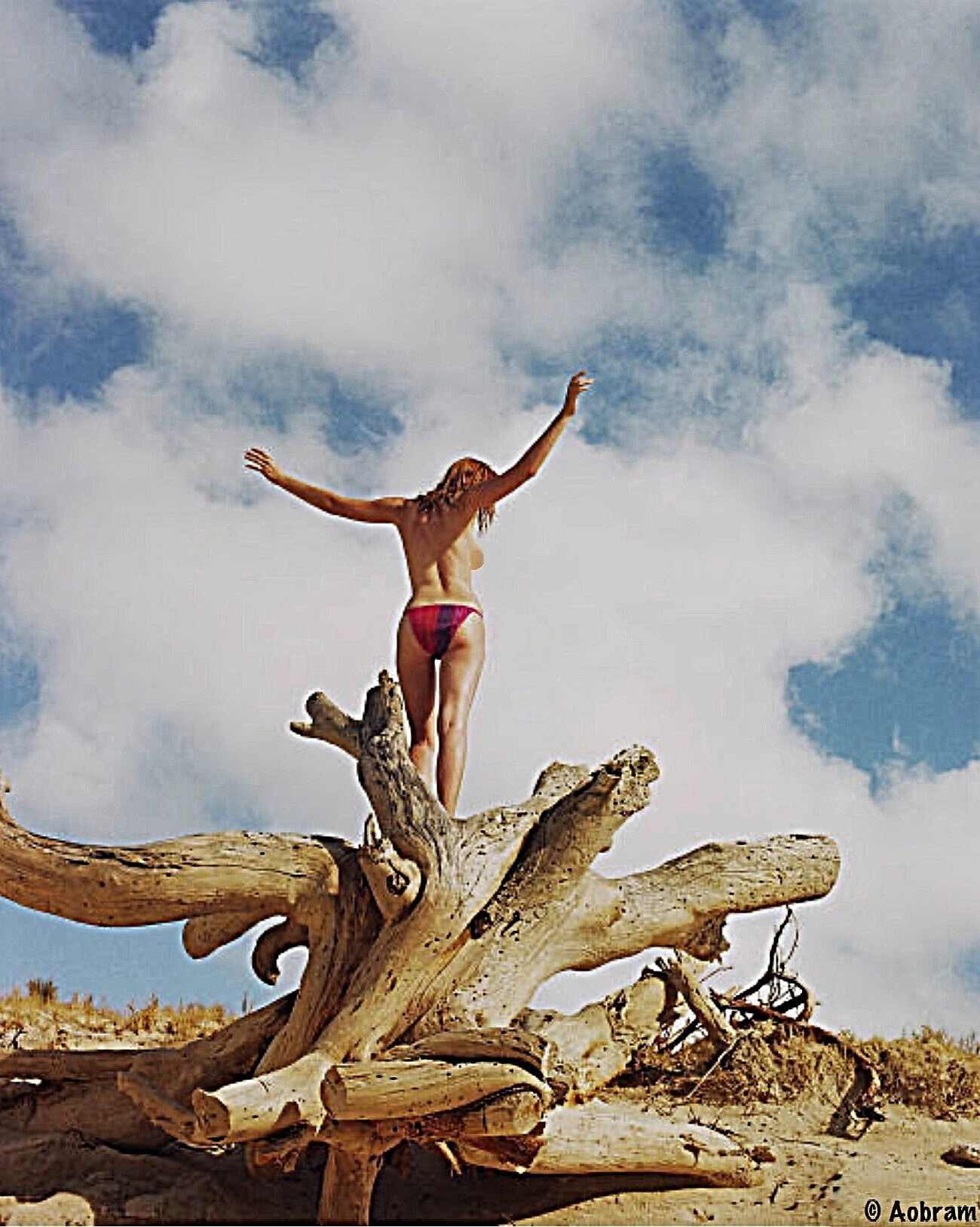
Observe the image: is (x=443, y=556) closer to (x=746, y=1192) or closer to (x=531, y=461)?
(x=531, y=461)

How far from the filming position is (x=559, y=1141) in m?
6.35

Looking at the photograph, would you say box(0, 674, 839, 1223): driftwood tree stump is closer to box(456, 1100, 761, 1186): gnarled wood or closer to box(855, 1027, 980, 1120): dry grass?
box(456, 1100, 761, 1186): gnarled wood

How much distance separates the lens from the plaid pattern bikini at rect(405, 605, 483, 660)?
8.41 m

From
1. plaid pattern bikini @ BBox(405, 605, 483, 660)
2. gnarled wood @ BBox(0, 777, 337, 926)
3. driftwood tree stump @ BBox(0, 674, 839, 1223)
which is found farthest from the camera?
plaid pattern bikini @ BBox(405, 605, 483, 660)

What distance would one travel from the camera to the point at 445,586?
337 inches

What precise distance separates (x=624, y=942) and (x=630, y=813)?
77 cm

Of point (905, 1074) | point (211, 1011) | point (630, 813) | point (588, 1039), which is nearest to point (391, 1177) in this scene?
point (588, 1039)

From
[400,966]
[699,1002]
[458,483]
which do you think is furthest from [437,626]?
[699,1002]

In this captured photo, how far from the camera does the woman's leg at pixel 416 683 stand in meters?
8.31

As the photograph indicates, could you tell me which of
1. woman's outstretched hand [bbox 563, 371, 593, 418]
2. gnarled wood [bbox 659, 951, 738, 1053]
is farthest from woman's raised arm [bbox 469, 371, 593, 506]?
gnarled wood [bbox 659, 951, 738, 1053]

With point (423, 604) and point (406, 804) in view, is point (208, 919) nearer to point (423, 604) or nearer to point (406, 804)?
point (406, 804)

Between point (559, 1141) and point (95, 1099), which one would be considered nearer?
point (559, 1141)

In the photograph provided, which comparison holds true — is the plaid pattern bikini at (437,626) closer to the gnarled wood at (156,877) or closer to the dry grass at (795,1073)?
the gnarled wood at (156,877)

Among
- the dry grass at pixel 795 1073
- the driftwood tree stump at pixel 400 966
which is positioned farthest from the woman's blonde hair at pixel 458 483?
the dry grass at pixel 795 1073
